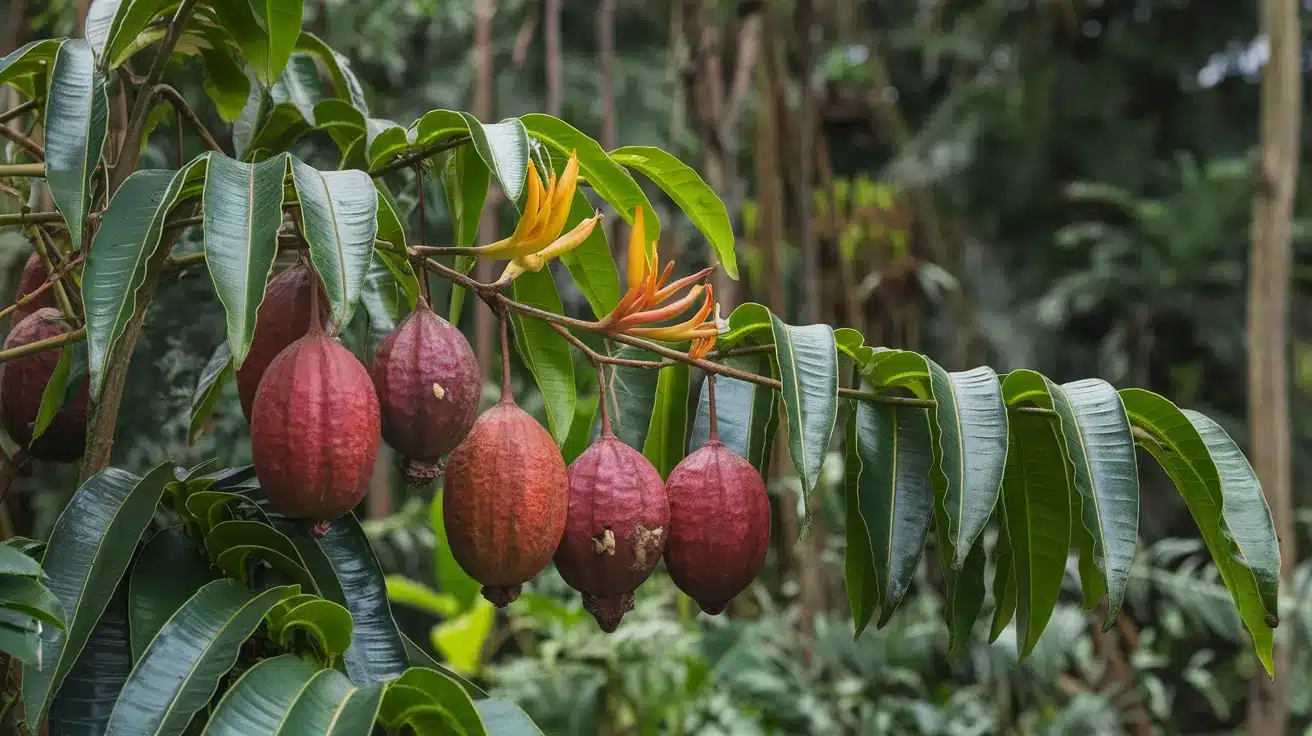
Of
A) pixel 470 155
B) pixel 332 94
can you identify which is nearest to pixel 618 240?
pixel 332 94

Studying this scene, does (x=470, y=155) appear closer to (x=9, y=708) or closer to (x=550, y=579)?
(x=9, y=708)

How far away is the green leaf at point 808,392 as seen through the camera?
53 cm

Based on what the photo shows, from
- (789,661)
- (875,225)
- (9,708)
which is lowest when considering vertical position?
(789,661)

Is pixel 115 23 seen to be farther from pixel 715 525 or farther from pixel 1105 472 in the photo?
pixel 1105 472

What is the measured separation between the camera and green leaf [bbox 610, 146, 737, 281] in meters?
0.67

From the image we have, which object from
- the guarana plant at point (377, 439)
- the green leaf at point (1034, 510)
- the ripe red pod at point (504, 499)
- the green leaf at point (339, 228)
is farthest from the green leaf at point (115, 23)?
the green leaf at point (1034, 510)

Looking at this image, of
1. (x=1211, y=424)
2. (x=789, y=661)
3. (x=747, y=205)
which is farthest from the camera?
(x=747, y=205)

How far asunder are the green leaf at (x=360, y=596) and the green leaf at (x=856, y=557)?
0.25 m

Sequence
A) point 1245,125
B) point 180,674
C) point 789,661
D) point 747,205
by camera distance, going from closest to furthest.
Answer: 1. point 180,674
2. point 789,661
3. point 747,205
4. point 1245,125

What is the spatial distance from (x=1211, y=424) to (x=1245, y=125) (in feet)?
11.1

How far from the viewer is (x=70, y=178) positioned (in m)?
0.53

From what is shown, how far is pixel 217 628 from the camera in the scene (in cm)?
54

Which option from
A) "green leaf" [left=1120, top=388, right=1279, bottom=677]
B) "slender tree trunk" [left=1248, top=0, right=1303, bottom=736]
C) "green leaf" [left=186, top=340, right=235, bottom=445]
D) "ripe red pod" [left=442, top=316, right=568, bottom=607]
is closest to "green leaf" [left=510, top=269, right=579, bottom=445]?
"ripe red pod" [left=442, top=316, right=568, bottom=607]

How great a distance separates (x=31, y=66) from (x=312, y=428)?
1.09 ft
